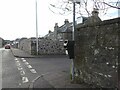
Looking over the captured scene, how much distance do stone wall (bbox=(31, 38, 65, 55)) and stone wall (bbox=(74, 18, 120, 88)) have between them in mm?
18746

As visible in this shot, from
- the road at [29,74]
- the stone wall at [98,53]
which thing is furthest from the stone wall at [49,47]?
the stone wall at [98,53]

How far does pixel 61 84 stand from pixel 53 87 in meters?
0.46

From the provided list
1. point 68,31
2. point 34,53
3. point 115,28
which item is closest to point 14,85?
point 115,28

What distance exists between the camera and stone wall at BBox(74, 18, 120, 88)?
6570 mm

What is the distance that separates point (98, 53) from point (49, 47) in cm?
2051

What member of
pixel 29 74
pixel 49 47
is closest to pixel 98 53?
pixel 29 74

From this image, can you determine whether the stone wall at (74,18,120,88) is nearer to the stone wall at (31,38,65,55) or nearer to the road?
the road

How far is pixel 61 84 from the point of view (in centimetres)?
826

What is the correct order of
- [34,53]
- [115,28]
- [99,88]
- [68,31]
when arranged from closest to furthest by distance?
[115,28]
[99,88]
[34,53]
[68,31]

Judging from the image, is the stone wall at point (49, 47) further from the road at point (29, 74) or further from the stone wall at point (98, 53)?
the stone wall at point (98, 53)

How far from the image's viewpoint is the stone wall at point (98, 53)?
A: 6.57 meters

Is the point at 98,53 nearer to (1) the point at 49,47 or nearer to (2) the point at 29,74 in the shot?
(2) the point at 29,74

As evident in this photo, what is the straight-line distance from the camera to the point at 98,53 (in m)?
7.29

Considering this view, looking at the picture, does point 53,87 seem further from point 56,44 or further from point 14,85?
point 56,44
